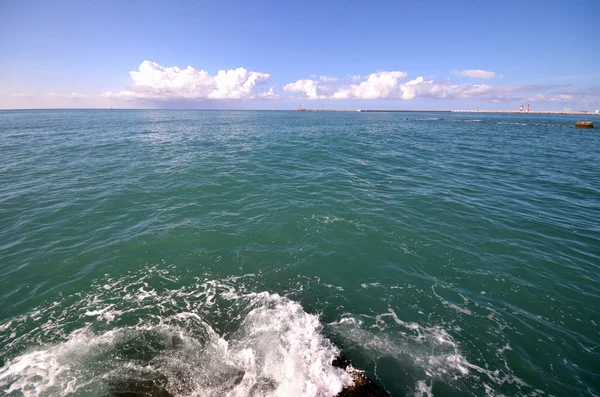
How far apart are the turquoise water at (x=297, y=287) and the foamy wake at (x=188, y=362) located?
1.9 inches

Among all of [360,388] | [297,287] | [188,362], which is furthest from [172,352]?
[360,388]

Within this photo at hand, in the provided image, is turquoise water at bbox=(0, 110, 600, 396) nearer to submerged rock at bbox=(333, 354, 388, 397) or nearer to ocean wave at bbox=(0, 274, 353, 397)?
ocean wave at bbox=(0, 274, 353, 397)

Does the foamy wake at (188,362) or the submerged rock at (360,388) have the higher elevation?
the submerged rock at (360,388)

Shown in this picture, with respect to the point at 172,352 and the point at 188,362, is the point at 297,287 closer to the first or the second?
the point at 188,362

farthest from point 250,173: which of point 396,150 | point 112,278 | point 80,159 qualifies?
point 396,150

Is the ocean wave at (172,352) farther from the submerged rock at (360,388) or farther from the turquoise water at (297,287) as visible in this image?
the submerged rock at (360,388)

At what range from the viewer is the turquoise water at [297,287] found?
8.16 metres

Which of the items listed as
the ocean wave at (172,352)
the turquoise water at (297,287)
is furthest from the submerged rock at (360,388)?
the turquoise water at (297,287)

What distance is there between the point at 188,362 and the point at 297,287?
5.35 m

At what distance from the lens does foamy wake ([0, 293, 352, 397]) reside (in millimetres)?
7625

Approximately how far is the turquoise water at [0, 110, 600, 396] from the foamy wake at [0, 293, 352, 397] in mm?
48

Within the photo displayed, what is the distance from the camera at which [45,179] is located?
25.5 m

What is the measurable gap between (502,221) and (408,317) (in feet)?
41.4

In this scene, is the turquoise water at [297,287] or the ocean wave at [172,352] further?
the turquoise water at [297,287]
